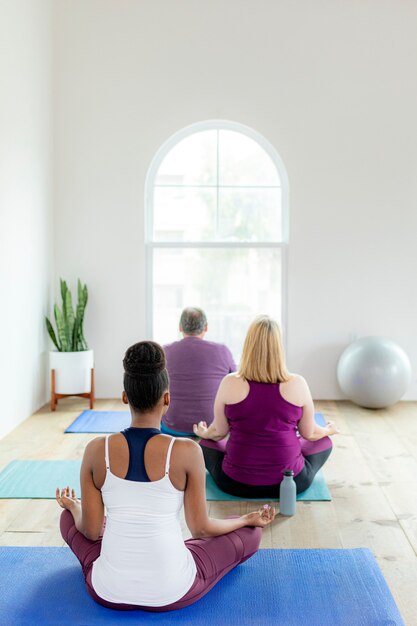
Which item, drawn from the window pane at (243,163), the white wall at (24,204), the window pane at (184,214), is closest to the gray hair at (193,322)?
the white wall at (24,204)

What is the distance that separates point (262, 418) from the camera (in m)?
2.76

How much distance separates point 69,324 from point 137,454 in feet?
10.7

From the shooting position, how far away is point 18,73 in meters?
4.35

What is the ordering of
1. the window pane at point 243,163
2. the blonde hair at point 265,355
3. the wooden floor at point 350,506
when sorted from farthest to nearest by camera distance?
the window pane at point 243,163 < the blonde hair at point 265,355 < the wooden floor at point 350,506

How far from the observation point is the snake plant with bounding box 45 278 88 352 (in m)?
4.86

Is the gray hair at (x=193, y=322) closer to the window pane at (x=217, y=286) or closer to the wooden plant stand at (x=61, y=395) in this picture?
the wooden plant stand at (x=61, y=395)

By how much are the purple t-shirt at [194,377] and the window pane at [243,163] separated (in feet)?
6.32

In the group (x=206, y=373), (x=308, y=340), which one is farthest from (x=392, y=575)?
(x=308, y=340)

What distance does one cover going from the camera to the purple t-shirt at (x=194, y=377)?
3.72m

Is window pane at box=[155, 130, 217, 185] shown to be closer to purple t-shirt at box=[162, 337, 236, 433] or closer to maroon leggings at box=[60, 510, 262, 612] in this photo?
purple t-shirt at box=[162, 337, 236, 433]

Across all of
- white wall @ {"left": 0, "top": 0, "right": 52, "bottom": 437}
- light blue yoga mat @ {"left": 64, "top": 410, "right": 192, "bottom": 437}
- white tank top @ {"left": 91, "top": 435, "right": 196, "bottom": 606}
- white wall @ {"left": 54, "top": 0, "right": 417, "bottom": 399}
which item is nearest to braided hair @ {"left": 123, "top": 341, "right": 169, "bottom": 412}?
white tank top @ {"left": 91, "top": 435, "right": 196, "bottom": 606}

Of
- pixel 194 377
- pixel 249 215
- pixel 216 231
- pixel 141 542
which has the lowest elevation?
pixel 141 542

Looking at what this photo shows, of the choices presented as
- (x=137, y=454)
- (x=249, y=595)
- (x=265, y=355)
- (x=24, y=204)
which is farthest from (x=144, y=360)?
(x=24, y=204)

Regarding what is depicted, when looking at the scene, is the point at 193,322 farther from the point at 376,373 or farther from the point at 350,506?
the point at 376,373
